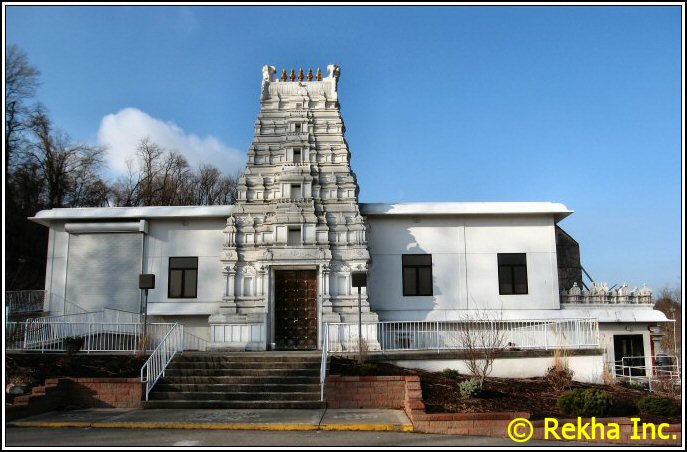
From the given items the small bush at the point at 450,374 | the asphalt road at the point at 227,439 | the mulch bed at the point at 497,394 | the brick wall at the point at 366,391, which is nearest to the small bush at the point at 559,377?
the mulch bed at the point at 497,394

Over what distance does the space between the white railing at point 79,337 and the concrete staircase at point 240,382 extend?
1.92m

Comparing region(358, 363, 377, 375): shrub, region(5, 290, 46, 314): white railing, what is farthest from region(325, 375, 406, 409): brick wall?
region(5, 290, 46, 314): white railing

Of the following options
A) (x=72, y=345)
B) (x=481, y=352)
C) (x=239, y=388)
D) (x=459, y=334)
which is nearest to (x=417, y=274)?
(x=459, y=334)

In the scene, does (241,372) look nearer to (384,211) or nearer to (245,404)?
(245,404)

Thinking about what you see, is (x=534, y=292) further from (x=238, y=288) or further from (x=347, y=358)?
(x=238, y=288)

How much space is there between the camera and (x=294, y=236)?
19.5 metres

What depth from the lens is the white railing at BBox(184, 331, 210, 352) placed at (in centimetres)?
1901

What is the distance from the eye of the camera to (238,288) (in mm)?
19219

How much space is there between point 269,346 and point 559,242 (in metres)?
13.7

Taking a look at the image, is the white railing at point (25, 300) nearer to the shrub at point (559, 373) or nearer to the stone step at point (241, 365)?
the stone step at point (241, 365)

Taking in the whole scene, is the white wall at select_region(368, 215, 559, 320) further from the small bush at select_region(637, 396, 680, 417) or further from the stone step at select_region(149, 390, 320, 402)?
the small bush at select_region(637, 396, 680, 417)

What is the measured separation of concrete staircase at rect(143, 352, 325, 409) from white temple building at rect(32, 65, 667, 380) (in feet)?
12.2

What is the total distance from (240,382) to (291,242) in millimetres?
6056

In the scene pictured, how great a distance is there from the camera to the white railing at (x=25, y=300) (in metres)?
20.0
